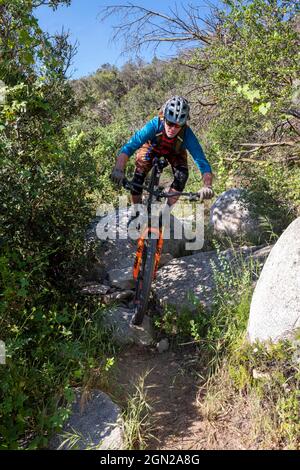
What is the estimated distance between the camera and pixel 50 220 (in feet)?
13.6

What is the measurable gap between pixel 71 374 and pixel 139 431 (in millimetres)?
684

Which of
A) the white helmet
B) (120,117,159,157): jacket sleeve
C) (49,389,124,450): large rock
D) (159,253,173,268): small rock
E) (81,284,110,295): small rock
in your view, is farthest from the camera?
(159,253,173,268): small rock

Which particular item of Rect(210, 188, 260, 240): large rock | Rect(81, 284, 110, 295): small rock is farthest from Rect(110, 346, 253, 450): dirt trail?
Rect(210, 188, 260, 240): large rock

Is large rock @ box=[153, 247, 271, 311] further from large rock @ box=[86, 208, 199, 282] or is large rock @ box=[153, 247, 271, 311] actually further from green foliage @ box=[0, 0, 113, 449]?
green foliage @ box=[0, 0, 113, 449]

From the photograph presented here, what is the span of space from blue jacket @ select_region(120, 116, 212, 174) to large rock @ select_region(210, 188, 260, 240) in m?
1.76

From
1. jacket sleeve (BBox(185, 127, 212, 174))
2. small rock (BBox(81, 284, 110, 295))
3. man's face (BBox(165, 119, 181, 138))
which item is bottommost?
small rock (BBox(81, 284, 110, 295))

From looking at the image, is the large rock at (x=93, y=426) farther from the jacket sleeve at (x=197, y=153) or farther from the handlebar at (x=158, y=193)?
the jacket sleeve at (x=197, y=153)

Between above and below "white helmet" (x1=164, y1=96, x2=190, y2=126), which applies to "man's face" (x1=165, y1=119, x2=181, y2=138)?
below

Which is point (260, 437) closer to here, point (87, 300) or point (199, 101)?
point (87, 300)

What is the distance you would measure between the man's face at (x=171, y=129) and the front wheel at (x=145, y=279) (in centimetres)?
113

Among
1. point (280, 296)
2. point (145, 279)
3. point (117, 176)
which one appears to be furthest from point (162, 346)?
point (117, 176)

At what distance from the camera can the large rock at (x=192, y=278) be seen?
4.36 m

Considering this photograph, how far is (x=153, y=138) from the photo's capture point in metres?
4.27

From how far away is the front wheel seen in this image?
154 inches
